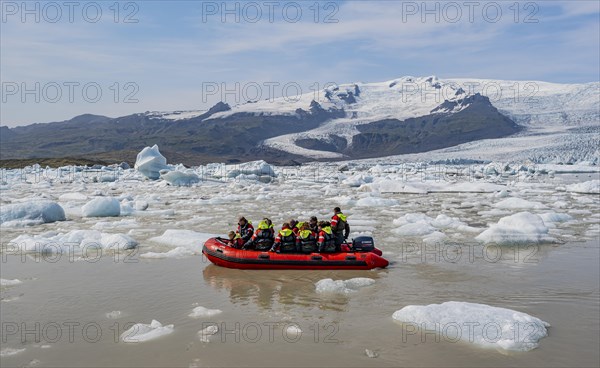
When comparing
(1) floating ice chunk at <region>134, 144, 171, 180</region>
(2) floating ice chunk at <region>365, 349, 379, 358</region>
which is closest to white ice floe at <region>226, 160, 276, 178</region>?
(1) floating ice chunk at <region>134, 144, 171, 180</region>

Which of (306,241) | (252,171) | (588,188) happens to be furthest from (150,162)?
(306,241)

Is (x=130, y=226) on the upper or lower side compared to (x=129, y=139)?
lower

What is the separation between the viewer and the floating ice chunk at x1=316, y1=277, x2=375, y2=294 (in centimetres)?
723

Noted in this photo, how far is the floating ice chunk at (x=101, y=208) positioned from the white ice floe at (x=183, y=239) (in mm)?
4749

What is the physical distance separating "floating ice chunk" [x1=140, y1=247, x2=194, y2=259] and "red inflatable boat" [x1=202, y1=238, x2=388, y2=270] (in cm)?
129

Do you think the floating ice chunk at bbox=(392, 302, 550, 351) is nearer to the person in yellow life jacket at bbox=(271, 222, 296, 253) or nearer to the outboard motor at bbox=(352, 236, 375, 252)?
the outboard motor at bbox=(352, 236, 375, 252)

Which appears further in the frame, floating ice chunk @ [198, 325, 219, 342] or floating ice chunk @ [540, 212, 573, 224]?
floating ice chunk @ [540, 212, 573, 224]

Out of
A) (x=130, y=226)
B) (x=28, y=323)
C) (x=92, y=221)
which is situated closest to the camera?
(x=28, y=323)

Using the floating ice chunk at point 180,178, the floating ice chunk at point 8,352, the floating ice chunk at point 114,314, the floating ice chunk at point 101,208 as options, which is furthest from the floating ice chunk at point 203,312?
the floating ice chunk at point 180,178

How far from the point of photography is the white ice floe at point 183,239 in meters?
10.0

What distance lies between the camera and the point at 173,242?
10492 mm

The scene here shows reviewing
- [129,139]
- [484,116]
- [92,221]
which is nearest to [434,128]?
[484,116]

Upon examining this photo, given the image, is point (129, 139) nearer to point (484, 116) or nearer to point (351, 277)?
point (484, 116)

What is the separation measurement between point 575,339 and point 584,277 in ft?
9.70
